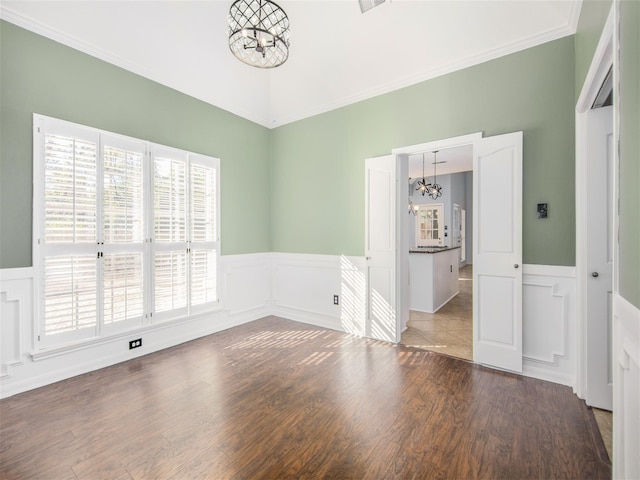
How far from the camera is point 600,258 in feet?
7.34

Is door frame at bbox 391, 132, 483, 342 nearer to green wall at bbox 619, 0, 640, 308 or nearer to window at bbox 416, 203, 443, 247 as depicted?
green wall at bbox 619, 0, 640, 308

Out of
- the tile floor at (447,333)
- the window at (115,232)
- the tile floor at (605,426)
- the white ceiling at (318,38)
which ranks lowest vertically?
the tile floor at (605,426)

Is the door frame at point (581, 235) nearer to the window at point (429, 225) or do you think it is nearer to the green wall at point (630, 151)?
the green wall at point (630, 151)

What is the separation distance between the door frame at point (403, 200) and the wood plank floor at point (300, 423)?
0.90 meters

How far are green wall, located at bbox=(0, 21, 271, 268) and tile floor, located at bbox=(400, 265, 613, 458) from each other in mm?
2678

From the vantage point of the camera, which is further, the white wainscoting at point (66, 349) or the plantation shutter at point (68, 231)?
the plantation shutter at point (68, 231)

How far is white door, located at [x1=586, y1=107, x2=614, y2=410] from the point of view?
2211mm

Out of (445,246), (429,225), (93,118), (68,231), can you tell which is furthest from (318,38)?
(429,225)

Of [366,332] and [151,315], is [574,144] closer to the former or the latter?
[366,332]

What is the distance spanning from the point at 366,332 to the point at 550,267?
2.10 meters

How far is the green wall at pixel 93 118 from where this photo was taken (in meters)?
2.44

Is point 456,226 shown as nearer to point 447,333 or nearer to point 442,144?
point 447,333

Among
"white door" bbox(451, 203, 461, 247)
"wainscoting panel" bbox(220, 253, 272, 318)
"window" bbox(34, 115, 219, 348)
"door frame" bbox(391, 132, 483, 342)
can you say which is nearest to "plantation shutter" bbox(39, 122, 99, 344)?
"window" bbox(34, 115, 219, 348)

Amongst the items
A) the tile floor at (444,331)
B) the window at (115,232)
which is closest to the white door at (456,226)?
the tile floor at (444,331)
